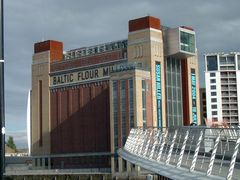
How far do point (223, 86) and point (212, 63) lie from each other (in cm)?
852

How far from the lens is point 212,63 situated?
159750mm

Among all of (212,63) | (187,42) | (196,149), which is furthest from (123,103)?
(196,149)

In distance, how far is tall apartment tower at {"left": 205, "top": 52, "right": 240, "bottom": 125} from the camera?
15200cm

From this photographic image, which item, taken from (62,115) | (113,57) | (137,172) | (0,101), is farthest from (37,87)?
(0,101)

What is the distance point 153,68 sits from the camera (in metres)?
102

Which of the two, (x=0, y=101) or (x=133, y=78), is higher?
(x=133, y=78)

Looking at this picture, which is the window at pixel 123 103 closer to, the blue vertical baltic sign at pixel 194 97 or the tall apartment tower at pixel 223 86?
the blue vertical baltic sign at pixel 194 97

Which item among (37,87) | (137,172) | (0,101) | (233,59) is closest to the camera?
(0,101)

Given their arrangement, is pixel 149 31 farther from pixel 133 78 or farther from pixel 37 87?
pixel 37 87

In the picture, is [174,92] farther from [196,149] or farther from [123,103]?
[196,149]

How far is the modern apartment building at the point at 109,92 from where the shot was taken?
325ft

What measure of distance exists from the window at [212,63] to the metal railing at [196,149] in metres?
129

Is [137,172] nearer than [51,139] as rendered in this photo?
Yes

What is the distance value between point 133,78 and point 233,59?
231 ft
